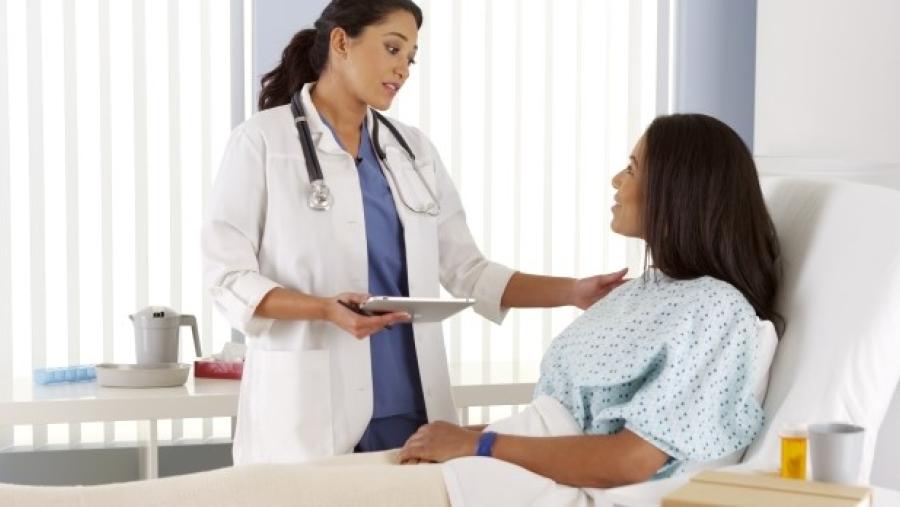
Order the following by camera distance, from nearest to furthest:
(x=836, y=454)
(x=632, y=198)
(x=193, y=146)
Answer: (x=836, y=454) < (x=632, y=198) < (x=193, y=146)

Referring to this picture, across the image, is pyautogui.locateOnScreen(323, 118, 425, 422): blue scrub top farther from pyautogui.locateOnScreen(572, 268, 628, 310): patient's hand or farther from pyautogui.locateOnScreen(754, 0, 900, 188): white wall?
pyautogui.locateOnScreen(754, 0, 900, 188): white wall

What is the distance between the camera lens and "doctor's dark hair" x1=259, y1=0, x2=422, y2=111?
2.30 meters

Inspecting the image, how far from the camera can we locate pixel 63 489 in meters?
1.59

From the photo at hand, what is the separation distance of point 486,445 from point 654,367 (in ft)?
0.91

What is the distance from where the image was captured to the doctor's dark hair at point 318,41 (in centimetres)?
230

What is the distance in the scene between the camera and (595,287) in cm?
232

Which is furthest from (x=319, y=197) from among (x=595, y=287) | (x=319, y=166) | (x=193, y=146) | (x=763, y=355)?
(x=193, y=146)

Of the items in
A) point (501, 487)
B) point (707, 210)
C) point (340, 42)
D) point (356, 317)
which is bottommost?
point (501, 487)

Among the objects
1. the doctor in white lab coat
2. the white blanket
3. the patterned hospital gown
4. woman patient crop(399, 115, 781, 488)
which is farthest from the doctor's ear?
the white blanket

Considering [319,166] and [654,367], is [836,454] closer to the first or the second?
[654,367]

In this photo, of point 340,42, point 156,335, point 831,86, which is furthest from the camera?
point 156,335

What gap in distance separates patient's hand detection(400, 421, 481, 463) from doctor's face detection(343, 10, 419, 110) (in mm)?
683

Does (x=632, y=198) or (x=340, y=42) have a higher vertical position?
(x=340, y=42)

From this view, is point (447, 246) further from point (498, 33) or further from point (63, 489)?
point (498, 33)
